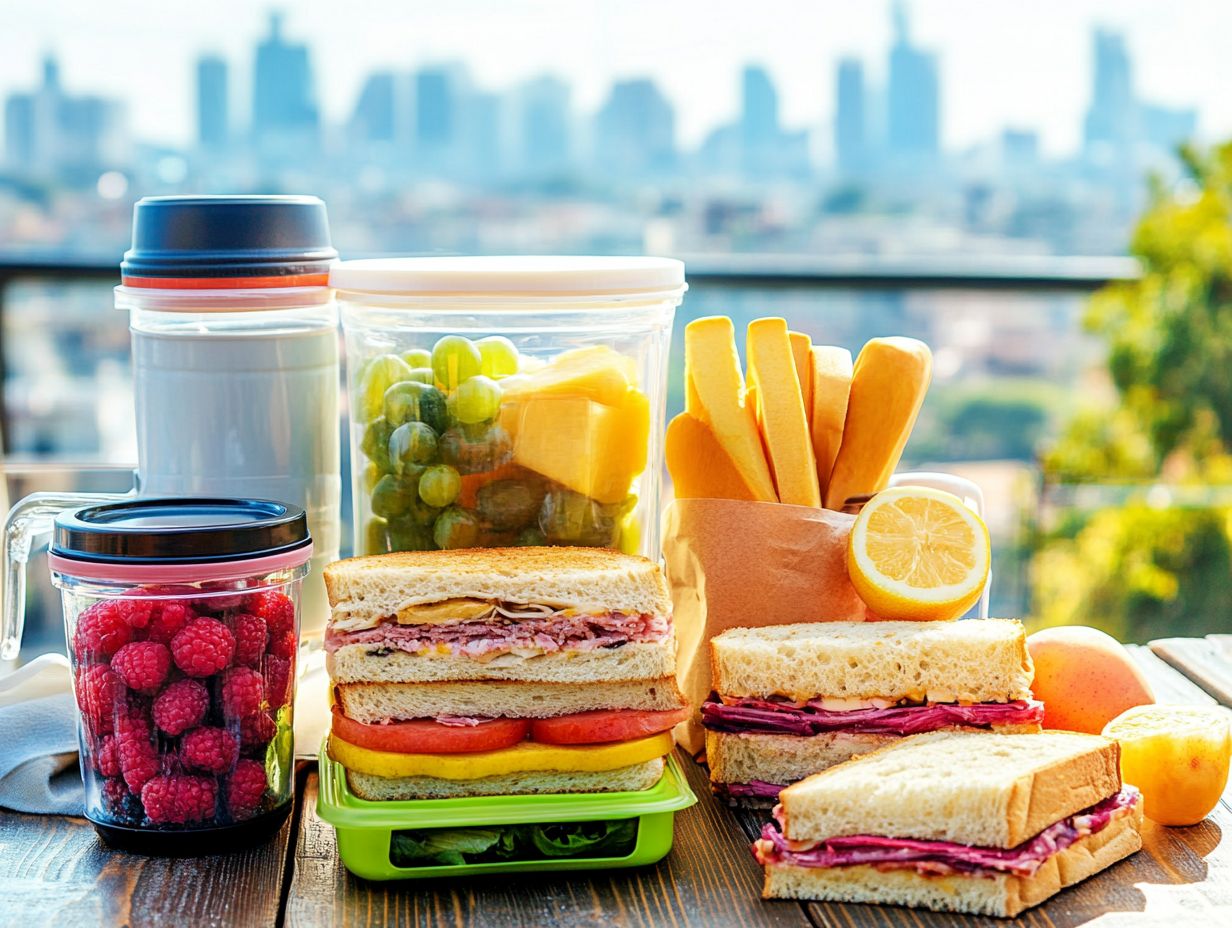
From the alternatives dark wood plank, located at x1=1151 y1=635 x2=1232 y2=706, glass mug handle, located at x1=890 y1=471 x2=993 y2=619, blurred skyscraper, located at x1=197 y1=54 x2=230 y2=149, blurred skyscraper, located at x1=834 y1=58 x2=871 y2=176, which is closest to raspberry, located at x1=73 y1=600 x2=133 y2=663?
glass mug handle, located at x1=890 y1=471 x2=993 y2=619

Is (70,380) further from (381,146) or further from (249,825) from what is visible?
(249,825)

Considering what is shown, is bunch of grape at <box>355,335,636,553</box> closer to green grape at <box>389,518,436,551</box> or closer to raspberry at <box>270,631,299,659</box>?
green grape at <box>389,518,436,551</box>

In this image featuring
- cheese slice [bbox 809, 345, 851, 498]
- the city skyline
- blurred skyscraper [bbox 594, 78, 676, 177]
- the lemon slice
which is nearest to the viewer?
the lemon slice

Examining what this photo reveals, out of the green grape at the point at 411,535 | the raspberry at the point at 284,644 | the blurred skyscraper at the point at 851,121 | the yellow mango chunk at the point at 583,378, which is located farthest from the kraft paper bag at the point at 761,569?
the blurred skyscraper at the point at 851,121

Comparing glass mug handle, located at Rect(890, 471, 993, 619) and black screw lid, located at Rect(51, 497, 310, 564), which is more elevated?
black screw lid, located at Rect(51, 497, 310, 564)

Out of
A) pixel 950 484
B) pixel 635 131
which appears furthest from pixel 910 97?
pixel 950 484

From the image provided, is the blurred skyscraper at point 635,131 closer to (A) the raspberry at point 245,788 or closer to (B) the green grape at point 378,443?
(B) the green grape at point 378,443
